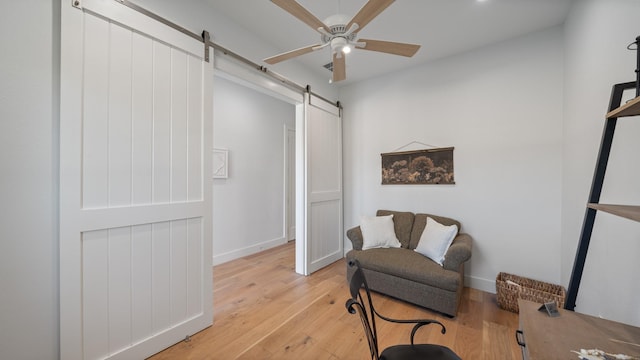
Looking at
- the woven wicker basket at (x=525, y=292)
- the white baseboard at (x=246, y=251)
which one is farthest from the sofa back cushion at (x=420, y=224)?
the white baseboard at (x=246, y=251)

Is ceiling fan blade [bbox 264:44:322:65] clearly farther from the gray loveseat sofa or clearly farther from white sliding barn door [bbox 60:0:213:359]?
the gray loveseat sofa

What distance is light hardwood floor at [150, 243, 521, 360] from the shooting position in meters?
1.80

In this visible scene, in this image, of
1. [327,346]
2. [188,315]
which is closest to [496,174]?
[327,346]

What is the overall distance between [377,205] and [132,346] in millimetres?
3049

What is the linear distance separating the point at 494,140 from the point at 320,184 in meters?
2.20

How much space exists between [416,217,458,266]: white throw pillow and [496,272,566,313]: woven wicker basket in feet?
2.02

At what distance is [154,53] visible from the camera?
174 centimetres

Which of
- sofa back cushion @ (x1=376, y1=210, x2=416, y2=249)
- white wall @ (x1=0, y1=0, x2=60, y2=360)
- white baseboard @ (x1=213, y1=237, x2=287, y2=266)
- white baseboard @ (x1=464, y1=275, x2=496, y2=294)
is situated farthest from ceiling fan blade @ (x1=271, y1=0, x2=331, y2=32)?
white baseboard @ (x1=213, y1=237, x2=287, y2=266)

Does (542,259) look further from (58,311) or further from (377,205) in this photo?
(58,311)

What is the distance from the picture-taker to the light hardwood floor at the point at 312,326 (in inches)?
70.7

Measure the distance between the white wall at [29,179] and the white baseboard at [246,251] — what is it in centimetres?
218

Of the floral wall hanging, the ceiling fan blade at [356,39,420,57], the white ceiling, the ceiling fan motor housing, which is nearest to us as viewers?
the ceiling fan motor housing

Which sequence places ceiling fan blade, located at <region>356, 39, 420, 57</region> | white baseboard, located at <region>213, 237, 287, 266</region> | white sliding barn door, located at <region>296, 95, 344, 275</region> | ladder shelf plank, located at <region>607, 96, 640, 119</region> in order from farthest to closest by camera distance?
1. white baseboard, located at <region>213, 237, 287, 266</region>
2. white sliding barn door, located at <region>296, 95, 344, 275</region>
3. ceiling fan blade, located at <region>356, 39, 420, 57</region>
4. ladder shelf plank, located at <region>607, 96, 640, 119</region>

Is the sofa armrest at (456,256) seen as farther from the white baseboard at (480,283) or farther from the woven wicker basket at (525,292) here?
the white baseboard at (480,283)
